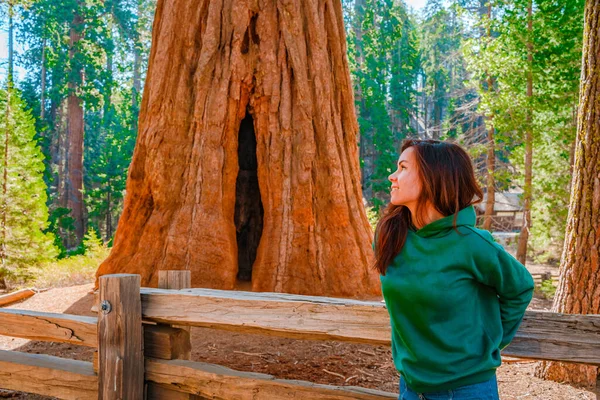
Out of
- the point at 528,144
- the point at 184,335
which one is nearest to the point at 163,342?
the point at 184,335

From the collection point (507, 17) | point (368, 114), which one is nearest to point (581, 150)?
point (507, 17)

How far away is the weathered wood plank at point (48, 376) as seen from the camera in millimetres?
3469

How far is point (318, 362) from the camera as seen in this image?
4.88 m

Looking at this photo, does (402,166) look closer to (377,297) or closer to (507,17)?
(377,297)

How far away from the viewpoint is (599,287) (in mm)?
4410

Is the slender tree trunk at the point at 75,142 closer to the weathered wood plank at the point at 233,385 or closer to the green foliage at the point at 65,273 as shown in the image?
the green foliage at the point at 65,273

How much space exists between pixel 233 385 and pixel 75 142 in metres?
24.9

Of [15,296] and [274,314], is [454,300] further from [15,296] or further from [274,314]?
[15,296]

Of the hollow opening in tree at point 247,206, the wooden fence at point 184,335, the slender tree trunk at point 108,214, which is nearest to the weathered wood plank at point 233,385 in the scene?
the wooden fence at point 184,335

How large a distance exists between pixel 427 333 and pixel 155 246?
5.53 metres

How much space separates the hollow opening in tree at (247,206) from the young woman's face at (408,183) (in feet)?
20.1

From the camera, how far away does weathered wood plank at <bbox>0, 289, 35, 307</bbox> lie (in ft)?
28.0

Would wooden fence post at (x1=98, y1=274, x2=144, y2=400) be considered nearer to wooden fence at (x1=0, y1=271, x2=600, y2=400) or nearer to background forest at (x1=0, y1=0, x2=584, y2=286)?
wooden fence at (x1=0, y1=271, x2=600, y2=400)

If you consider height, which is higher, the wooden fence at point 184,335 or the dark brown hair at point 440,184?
the dark brown hair at point 440,184
